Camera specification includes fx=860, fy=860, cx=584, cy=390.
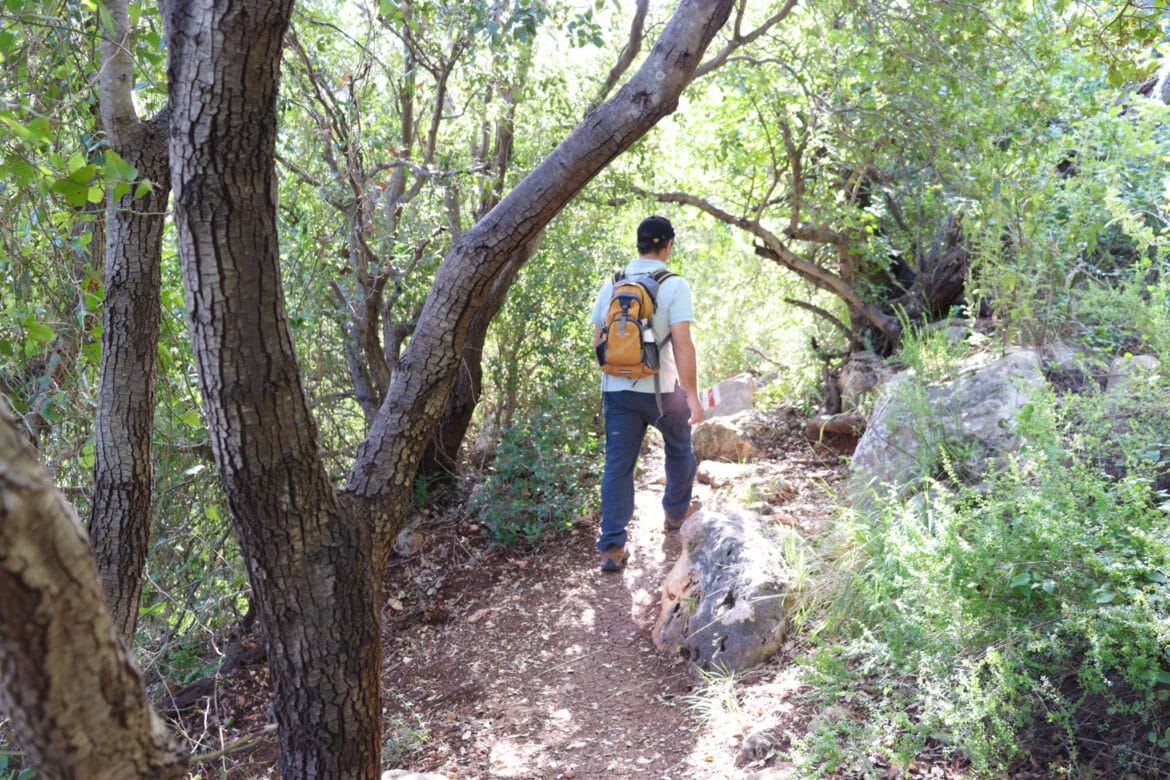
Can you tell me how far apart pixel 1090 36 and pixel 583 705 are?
4.33m

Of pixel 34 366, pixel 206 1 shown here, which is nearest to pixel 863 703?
pixel 206 1

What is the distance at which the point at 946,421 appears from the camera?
17.4 ft

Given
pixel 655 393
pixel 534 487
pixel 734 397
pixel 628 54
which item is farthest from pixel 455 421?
pixel 734 397

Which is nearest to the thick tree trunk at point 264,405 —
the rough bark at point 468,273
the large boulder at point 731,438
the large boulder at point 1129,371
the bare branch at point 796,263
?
the rough bark at point 468,273

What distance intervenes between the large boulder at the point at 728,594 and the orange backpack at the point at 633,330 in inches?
39.1

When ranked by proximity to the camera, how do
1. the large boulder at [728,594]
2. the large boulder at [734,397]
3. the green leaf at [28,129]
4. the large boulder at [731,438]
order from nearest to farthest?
the green leaf at [28,129], the large boulder at [728,594], the large boulder at [731,438], the large boulder at [734,397]

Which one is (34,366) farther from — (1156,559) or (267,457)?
(1156,559)

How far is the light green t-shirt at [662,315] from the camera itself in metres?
5.10

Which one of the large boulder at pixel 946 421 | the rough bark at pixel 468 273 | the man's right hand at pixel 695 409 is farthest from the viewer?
the man's right hand at pixel 695 409

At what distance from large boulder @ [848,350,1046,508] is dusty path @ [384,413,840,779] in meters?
0.50

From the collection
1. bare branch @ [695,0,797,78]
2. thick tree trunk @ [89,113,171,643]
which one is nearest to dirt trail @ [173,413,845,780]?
thick tree trunk @ [89,113,171,643]

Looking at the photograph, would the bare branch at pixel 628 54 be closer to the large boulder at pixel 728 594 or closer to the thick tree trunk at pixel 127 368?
the large boulder at pixel 728 594

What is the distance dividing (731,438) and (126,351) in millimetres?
5703

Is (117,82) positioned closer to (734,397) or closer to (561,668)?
(561,668)
